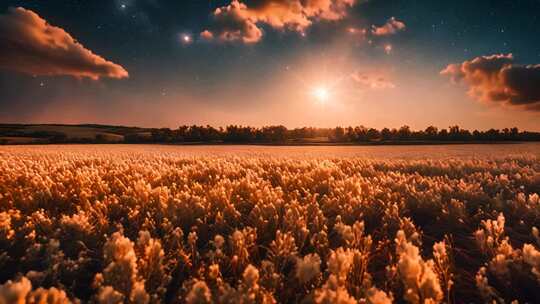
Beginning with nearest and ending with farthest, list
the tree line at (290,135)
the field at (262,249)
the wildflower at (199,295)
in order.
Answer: the wildflower at (199,295), the field at (262,249), the tree line at (290,135)

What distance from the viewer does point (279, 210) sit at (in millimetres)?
3490

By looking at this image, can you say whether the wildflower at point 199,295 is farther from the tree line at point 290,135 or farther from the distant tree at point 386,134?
the distant tree at point 386,134

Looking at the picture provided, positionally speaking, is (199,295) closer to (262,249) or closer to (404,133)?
(262,249)

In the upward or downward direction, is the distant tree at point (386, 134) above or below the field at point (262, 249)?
above

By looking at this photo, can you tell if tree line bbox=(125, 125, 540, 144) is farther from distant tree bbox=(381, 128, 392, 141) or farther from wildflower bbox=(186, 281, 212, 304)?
wildflower bbox=(186, 281, 212, 304)

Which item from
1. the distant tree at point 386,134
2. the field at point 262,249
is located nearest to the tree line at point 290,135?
the distant tree at point 386,134

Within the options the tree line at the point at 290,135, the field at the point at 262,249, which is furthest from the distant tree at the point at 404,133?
the field at the point at 262,249

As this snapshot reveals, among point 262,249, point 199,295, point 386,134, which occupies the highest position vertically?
point 386,134

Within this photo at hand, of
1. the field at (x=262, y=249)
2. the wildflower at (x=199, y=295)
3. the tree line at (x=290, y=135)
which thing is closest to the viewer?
the wildflower at (x=199, y=295)

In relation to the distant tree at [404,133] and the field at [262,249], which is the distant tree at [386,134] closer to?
the distant tree at [404,133]

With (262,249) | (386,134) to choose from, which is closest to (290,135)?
(386,134)

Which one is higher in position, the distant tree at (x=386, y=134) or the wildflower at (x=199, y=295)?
the distant tree at (x=386, y=134)

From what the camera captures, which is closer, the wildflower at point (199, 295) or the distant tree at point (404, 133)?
the wildflower at point (199, 295)

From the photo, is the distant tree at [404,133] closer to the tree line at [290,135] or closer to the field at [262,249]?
the tree line at [290,135]
